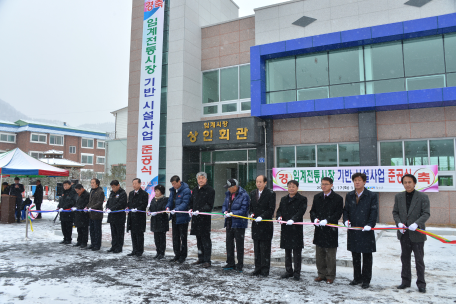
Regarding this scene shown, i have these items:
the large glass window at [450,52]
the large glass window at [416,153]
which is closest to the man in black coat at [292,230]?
the large glass window at [416,153]

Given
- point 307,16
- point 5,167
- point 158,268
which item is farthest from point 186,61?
point 158,268

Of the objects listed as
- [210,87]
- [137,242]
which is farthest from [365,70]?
[137,242]

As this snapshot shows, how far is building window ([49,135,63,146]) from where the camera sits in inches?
2137

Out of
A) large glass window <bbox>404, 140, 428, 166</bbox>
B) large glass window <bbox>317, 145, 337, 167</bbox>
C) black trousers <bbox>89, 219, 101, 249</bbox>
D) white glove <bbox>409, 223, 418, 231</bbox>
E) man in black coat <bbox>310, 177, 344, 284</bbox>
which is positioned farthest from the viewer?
large glass window <bbox>317, 145, 337, 167</bbox>

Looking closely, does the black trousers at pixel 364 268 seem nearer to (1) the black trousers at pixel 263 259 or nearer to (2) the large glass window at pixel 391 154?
(1) the black trousers at pixel 263 259

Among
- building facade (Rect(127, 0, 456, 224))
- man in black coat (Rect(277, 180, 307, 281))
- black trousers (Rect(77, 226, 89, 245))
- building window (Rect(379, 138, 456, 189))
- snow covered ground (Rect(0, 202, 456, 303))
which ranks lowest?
snow covered ground (Rect(0, 202, 456, 303))

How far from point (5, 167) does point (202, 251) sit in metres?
12.8

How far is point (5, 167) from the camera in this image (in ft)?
49.5

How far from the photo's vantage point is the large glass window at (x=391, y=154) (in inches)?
512

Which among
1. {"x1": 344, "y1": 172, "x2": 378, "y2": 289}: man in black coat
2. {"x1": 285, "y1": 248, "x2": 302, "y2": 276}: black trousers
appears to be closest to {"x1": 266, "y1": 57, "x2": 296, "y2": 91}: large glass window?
{"x1": 344, "y1": 172, "x2": 378, "y2": 289}: man in black coat

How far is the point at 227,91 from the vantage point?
1708cm

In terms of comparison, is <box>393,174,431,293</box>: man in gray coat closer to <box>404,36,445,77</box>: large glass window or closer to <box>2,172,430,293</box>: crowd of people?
<box>2,172,430,293</box>: crowd of people

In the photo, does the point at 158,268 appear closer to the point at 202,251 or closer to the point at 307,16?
the point at 202,251

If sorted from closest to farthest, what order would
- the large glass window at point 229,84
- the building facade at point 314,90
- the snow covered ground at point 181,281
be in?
the snow covered ground at point 181,281 → the building facade at point 314,90 → the large glass window at point 229,84
